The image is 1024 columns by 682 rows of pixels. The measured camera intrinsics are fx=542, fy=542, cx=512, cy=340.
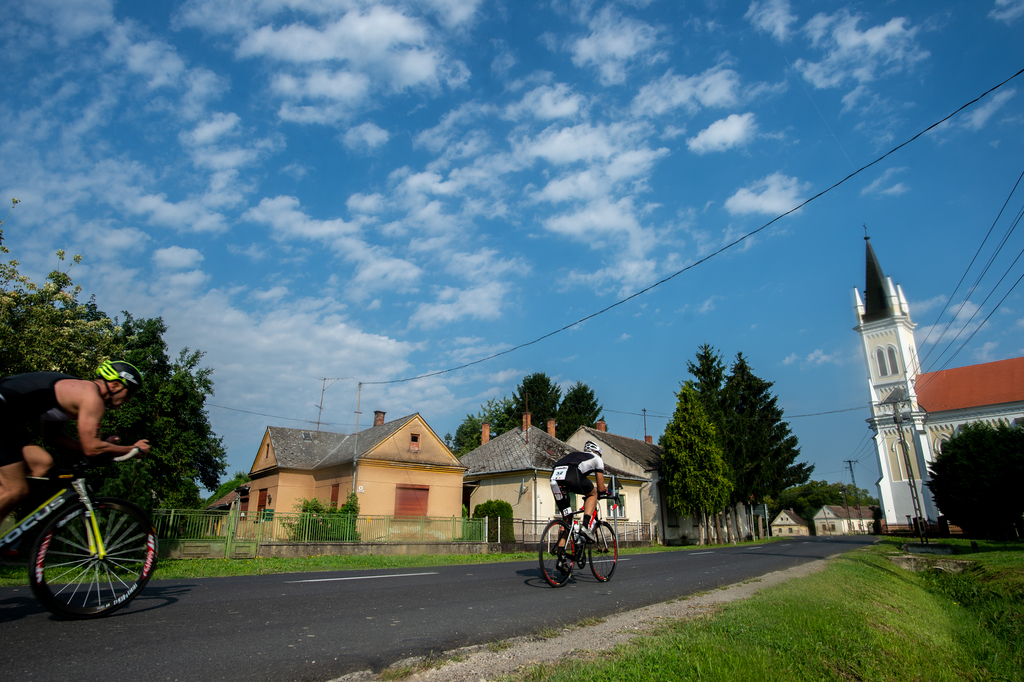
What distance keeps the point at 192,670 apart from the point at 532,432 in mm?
33724

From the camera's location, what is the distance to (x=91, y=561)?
4.11m

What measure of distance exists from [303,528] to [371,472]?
34.5ft

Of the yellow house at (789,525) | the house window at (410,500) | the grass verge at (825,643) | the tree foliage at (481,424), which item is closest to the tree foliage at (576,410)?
the tree foliage at (481,424)

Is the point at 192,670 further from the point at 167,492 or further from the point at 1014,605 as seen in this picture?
the point at 167,492

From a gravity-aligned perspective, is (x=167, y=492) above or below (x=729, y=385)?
below

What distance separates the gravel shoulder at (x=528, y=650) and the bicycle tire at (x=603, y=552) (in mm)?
1696

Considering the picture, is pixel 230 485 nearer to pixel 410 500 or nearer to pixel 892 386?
pixel 410 500

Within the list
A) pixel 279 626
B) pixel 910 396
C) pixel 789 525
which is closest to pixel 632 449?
pixel 910 396

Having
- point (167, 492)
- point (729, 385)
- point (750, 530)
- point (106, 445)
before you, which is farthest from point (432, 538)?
point (750, 530)

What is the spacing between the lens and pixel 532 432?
119 ft

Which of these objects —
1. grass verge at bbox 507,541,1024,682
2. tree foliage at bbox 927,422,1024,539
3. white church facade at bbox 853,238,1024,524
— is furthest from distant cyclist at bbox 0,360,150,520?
white church facade at bbox 853,238,1024,524

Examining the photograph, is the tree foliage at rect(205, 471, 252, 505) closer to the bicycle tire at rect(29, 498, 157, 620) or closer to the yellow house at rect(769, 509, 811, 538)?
the bicycle tire at rect(29, 498, 157, 620)

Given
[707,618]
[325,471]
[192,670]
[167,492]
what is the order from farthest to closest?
[325,471]
[167,492]
[707,618]
[192,670]

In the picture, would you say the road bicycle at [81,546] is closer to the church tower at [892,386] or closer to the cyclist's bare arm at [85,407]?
the cyclist's bare arm at [85,407]
